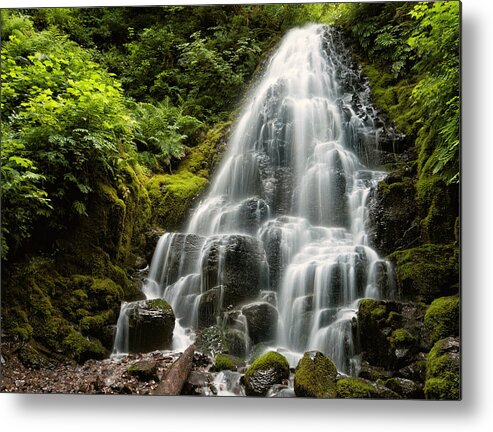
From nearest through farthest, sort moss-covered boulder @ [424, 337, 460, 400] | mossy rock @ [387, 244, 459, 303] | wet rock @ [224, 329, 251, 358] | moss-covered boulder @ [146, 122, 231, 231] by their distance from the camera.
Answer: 1. moss-covered boulder @ [424, 337, 460, 400]
2. mossy rock @ [387, 244, 459, 303]
3. wet rock @ [224, 329, 251, 358]
4. moss-covered boulder @ [146, 122, 231, 231]

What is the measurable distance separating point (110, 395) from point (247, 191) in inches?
73.2

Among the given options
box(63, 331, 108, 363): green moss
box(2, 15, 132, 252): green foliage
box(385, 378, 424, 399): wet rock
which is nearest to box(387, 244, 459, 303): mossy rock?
box(385, 378, 424, 399): wet rock

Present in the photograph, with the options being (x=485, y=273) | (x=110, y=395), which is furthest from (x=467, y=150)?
(x=110, y=395)

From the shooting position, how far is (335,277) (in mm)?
3504

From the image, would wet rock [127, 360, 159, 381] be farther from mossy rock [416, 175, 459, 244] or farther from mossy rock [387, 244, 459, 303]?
mossy rock [416, 175, 459, 244]

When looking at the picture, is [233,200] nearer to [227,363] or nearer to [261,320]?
[261,320]

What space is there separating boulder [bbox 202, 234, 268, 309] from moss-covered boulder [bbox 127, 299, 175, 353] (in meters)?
0.42

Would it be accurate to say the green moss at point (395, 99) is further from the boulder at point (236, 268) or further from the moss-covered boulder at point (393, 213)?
the boulder at point (236, 268)

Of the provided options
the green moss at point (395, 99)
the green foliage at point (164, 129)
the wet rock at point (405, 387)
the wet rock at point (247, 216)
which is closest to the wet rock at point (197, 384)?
the wet rock at point (247, 216)

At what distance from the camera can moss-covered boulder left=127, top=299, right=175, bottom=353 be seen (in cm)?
361

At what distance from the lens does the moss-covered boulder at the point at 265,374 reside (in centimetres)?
336

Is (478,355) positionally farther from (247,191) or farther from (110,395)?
(110,395)

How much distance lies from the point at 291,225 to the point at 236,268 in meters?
0.54

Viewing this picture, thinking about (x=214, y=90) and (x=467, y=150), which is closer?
(x=467, y=150)
